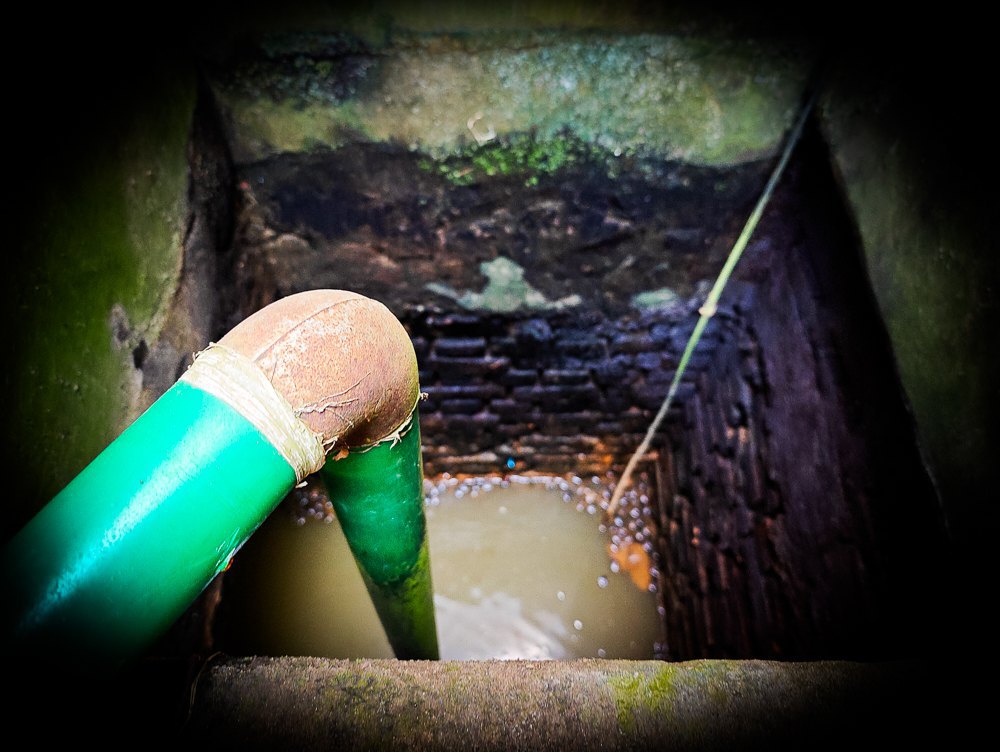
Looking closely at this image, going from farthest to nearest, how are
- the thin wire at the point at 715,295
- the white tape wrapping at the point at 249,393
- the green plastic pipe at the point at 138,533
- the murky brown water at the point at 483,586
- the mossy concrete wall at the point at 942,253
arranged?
the murky brown water at the point at 483,586
the thin wire at the point at 715,295
the mossy concrete wall at the point at 942,253
the white tape wrapping at the point at 249,393
the green plastic pipe at the point at 138,533

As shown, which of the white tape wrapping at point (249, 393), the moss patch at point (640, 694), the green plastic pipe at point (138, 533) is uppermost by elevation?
the white tape wrapping at point (249, 393)

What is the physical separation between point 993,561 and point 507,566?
176 cm

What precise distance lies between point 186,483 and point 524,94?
55.8 inches

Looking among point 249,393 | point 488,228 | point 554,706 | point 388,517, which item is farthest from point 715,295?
point 249,393

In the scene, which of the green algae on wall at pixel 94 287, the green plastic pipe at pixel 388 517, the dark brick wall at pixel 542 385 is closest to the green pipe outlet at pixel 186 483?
the green plastic pipe at pixel 388 517

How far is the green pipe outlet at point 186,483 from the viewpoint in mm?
491

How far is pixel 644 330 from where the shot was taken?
6.75 ft

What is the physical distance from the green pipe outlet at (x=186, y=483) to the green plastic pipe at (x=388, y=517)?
169 mm

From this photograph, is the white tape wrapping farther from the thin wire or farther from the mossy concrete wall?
the thin wire

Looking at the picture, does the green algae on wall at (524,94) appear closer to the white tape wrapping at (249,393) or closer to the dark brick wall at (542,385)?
the dark brick wall at (542,385)

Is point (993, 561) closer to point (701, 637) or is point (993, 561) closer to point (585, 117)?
point (701, 637)

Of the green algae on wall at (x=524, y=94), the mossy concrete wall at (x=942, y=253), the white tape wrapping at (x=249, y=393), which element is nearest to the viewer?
the white tape wrapping at (x=249, y=393)

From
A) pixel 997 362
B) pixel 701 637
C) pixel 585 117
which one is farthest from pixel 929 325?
pixel 701 637

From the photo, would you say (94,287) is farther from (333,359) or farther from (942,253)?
(942,253)
